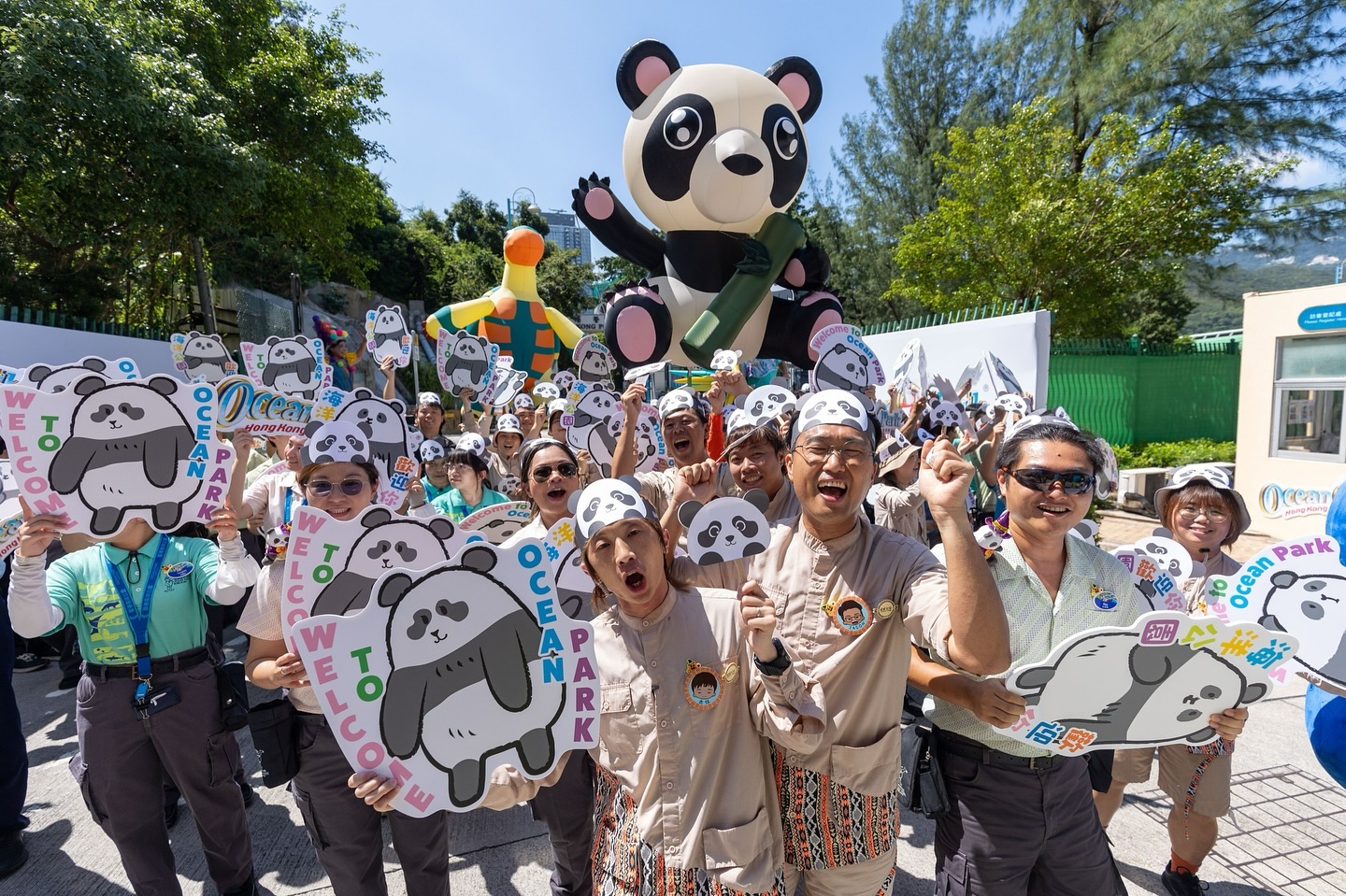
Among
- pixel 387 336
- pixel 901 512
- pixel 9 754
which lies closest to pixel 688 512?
pixel 901 512

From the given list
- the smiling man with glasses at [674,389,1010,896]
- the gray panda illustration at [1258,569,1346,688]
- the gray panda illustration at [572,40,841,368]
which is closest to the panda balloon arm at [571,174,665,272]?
the gray panda illustration at [572,40,841,368]

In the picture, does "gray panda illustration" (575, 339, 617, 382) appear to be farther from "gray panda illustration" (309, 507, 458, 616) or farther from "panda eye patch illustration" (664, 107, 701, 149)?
"gray panda illustration" (309, 507, 458, 616)

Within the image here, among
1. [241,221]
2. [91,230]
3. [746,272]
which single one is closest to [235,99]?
[241,221]

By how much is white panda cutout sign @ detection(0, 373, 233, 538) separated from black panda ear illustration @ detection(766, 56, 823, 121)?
656cm

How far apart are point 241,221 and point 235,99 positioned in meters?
2.43

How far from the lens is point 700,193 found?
6.83 metres

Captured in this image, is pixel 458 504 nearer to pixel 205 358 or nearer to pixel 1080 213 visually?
pixel 205 358

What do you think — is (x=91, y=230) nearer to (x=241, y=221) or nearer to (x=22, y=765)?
(x=241, y=221)

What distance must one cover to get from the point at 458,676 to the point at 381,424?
2.01 meters

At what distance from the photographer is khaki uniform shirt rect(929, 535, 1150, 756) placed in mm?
1917

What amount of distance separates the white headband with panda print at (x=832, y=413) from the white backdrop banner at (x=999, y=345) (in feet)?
17.2

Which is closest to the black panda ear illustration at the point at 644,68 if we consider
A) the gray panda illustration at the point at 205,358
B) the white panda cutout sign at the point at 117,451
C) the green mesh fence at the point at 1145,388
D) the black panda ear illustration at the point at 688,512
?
the gray panda illustration at the point at 205,358

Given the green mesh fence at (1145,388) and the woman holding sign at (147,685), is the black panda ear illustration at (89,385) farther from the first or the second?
the green mesh fence at (1145,388)

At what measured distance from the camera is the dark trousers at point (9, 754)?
3064 millimetres
